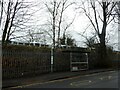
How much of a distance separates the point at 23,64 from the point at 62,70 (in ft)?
19.7

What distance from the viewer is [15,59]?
58.2ft

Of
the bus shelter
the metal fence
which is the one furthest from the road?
the bus shelter

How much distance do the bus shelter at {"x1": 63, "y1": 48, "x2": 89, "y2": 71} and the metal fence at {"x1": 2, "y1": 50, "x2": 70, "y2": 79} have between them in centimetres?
144

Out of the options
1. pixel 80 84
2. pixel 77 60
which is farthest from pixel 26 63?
pixel 77 60

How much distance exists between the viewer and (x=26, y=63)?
61.5ft

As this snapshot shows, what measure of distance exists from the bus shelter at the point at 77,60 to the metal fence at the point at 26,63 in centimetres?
144

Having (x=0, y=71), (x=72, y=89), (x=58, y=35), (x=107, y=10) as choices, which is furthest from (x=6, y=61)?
(x=58, y=35)

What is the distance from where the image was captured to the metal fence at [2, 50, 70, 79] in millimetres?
17016

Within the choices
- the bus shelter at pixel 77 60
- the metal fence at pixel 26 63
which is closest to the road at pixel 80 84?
the metal fence at pixel 26 63

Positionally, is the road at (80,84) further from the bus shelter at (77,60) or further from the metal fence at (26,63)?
the bus shelter at (77,60)

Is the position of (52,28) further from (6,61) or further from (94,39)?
(6,61)

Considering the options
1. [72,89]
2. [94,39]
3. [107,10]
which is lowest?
[72,89]

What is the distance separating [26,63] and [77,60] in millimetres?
7323

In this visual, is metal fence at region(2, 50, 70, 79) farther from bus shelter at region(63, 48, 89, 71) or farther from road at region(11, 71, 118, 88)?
road at region(11, 71, 118, 88)
